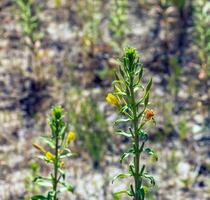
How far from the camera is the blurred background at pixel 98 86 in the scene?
5.05 m

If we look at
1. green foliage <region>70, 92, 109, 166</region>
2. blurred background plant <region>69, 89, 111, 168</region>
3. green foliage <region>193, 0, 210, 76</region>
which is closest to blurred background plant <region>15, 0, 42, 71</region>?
blurred background plant <region>69, 89, 111, 168</region>

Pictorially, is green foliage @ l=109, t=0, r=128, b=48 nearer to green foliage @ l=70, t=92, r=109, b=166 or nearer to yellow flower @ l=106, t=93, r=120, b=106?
green foliage @ l=70, t=92, r=109, b=166

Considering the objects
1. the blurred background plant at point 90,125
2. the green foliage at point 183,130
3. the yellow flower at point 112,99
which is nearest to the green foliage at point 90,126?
the blurred background plant at point 90,125

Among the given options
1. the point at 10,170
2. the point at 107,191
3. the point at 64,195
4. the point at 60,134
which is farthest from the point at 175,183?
the point at 60,134

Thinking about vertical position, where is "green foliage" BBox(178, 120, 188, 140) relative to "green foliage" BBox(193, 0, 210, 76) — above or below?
below

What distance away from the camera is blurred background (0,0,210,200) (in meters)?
5.05

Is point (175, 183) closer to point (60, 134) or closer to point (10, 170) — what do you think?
point (10, 170)

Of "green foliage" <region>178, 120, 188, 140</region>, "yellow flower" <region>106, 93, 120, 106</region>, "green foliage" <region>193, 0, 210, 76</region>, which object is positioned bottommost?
"yellow flower" <region>106, 93, 120, 106</region>

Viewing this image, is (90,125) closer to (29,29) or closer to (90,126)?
(90,126)

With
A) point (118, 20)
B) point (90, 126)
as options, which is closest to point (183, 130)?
point (90, 126)

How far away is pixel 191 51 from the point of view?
6.14 metres

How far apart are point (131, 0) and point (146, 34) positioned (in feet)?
2.18

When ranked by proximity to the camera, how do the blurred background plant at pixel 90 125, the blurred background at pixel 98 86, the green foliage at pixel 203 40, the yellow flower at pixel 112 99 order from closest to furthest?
the yellow flower at pixel 112 99 → the blurred background at pixel 98 86 → the blurred background plant at pixel 90 125 → the green foliage at pixel 203 40

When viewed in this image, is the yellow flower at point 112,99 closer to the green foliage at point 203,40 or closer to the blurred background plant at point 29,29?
the green foliage at point 203,40
